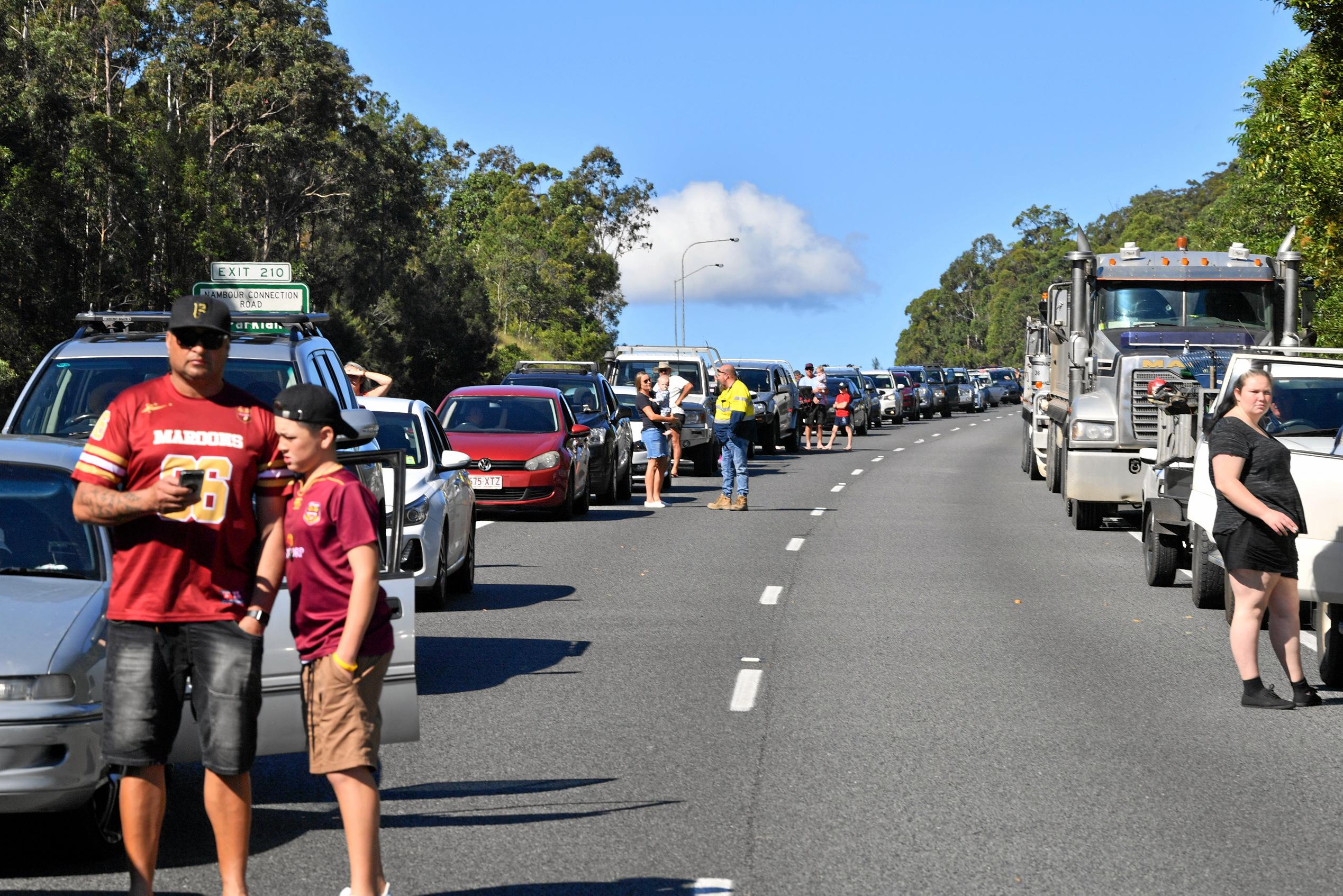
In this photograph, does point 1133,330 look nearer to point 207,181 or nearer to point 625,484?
point 625,484

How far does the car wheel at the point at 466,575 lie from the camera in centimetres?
1361

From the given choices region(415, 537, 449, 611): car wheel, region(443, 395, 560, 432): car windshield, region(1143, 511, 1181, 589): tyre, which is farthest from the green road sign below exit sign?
region(1143, 511, 1181, 589): tyre

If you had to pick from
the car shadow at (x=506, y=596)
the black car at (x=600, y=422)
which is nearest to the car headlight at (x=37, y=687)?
the car shadow at (x=506, y=596)

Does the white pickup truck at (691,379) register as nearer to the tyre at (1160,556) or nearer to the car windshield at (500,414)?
the car windshield at (500,414)

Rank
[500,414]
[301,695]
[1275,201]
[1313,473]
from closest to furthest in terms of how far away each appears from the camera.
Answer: [301,695] < [1313,473] < [500,414] < [1275,201]

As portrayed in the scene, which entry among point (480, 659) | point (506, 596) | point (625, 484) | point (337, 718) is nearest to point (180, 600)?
point (337, 718)

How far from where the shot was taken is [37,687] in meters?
5.62

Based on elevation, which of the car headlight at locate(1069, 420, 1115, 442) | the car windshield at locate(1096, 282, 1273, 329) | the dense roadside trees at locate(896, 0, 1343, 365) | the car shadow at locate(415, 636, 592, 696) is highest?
the dense roadside trees at locate(896, 0, 1343, 365)

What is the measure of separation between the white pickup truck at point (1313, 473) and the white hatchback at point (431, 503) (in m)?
5.21

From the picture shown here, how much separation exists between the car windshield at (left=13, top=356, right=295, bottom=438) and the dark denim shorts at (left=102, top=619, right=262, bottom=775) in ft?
14.8

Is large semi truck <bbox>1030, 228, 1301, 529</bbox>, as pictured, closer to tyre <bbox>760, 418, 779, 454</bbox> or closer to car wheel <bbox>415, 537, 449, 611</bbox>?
car wheel <bbox>415, 537, 449, 611</bbox>

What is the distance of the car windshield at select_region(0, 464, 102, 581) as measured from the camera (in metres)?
6.40

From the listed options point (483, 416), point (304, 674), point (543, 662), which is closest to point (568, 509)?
point (483, 416)

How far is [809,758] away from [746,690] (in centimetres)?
174
